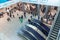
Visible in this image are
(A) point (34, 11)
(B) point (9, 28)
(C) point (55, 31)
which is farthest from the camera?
(A) point (34, 11)

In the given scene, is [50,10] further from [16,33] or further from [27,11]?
[16,33]

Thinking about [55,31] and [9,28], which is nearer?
[55,31]

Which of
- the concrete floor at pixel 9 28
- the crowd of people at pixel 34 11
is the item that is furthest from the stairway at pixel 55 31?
the concrete floor at pixel 9 28

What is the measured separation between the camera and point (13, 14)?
22.5 meters

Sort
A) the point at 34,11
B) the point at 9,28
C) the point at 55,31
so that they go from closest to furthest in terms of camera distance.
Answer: the point at 55,31
the point at 9,28
the point at 34,11

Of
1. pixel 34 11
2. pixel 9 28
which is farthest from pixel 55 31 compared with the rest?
pixel 34 11

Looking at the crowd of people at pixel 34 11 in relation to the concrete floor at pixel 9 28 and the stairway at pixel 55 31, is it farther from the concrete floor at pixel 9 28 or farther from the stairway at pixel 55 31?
the stairway at pixel 55 31

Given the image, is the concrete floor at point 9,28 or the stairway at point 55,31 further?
the concrete floor at point 9,28

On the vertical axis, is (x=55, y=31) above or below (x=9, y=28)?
above

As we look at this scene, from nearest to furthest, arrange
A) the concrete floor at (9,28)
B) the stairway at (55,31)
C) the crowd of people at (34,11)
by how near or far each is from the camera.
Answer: the stairway at (55,31)
the concrete floor at (9,28)
the crowd of people at (34,11)

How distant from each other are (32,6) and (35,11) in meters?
2.15

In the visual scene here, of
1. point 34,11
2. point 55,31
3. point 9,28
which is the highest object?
point 55,31

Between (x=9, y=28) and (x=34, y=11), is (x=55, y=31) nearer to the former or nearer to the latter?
(x=9, y=28)

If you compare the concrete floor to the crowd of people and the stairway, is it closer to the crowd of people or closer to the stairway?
the crowd of people
